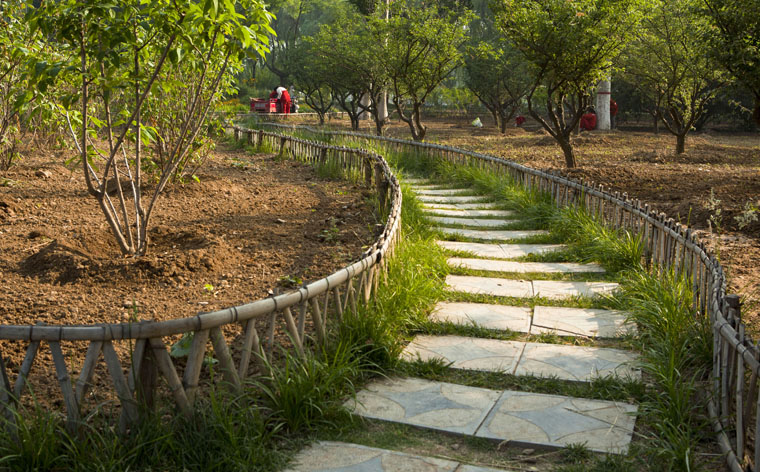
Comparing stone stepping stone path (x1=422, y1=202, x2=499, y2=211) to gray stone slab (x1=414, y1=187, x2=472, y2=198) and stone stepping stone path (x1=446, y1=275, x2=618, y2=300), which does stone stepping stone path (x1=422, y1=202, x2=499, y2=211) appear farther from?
stone stepping stone path (x1=446, y1=275, x2=618, y2=300)

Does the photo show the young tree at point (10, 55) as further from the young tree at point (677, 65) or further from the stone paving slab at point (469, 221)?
the young tree at point (677, 65)

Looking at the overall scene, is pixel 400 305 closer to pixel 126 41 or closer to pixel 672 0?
pixel 126 41

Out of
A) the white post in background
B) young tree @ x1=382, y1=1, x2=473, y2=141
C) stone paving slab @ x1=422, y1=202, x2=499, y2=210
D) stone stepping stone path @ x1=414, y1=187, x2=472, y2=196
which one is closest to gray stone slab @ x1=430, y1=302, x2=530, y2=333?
stone paving slab @ x1=422, y1=202, x2=499, y2=210

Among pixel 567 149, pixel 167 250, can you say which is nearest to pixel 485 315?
pixel 167 250

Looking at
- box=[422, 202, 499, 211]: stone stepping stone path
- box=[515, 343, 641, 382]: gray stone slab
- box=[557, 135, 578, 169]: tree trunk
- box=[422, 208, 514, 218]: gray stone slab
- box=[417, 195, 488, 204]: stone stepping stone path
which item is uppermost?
box=[557, 135, 578, 169]: tree trunk

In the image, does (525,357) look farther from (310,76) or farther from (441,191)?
(310,76)

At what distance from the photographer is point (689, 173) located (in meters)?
11.8

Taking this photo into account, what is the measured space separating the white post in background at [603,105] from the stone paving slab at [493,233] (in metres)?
18.6

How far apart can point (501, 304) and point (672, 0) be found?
54.5 feet

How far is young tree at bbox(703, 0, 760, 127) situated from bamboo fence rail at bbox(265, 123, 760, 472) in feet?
9.73

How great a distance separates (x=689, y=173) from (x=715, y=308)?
8.93 meters

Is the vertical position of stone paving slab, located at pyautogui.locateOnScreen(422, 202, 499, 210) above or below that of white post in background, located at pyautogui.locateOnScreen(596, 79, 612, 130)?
below

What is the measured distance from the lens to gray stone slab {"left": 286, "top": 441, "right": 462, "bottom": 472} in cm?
304

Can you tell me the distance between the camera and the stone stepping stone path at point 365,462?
3035 mm
